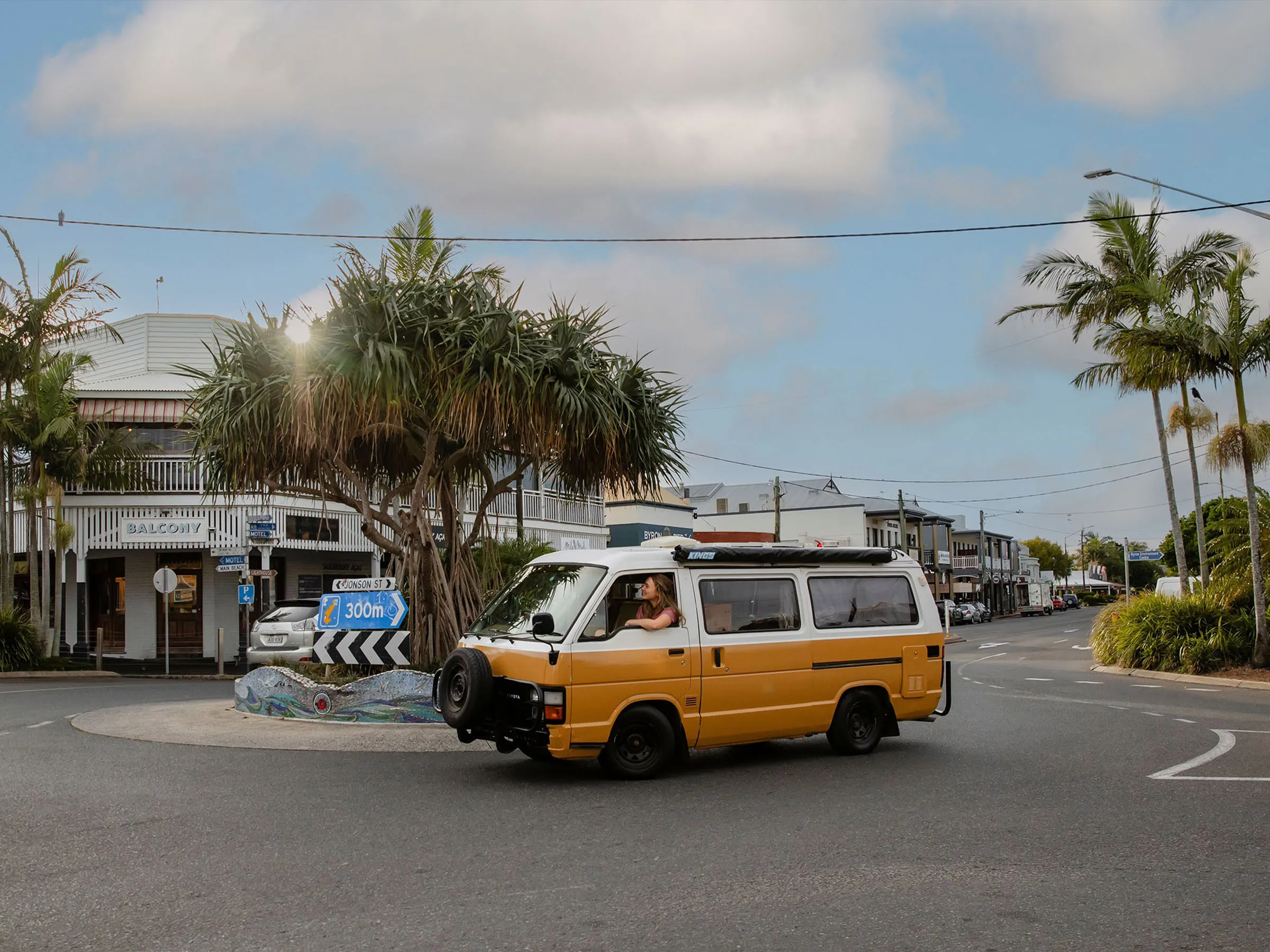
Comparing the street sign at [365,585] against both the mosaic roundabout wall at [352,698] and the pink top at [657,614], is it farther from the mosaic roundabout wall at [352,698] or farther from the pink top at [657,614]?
the pink top at [657,614]

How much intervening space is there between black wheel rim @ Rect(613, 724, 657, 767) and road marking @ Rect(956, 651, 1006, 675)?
16253 millimetres

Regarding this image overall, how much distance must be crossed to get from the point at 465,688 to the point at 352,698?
4098 mm

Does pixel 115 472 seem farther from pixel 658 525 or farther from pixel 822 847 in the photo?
pixel 658 525

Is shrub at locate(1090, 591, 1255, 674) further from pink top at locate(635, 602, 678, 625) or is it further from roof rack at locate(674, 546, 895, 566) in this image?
pink top at locate(635, 602, 678, 625)

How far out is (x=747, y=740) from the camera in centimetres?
1040

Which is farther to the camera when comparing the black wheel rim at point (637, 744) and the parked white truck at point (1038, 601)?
the parked white truck at point (1038, 601)

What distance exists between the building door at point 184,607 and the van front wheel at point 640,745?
24823mm

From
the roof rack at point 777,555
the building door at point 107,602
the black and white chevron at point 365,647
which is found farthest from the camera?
the building door at point 107,602

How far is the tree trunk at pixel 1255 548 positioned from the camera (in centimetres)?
2067

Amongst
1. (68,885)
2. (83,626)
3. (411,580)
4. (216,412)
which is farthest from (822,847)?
(83,626)

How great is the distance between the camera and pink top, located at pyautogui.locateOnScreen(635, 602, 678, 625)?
9961mm

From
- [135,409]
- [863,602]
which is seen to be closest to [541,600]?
[863,602]

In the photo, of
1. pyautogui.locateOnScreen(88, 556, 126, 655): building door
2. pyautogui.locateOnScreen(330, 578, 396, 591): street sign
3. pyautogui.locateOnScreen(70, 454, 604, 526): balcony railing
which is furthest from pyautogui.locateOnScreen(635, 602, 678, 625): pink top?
pyautogui.locateOnScreen(88, 556, 126, 655): building door

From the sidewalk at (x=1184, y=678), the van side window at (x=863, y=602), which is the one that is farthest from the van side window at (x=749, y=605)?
the sidewalk at (x=1184, y=678)
